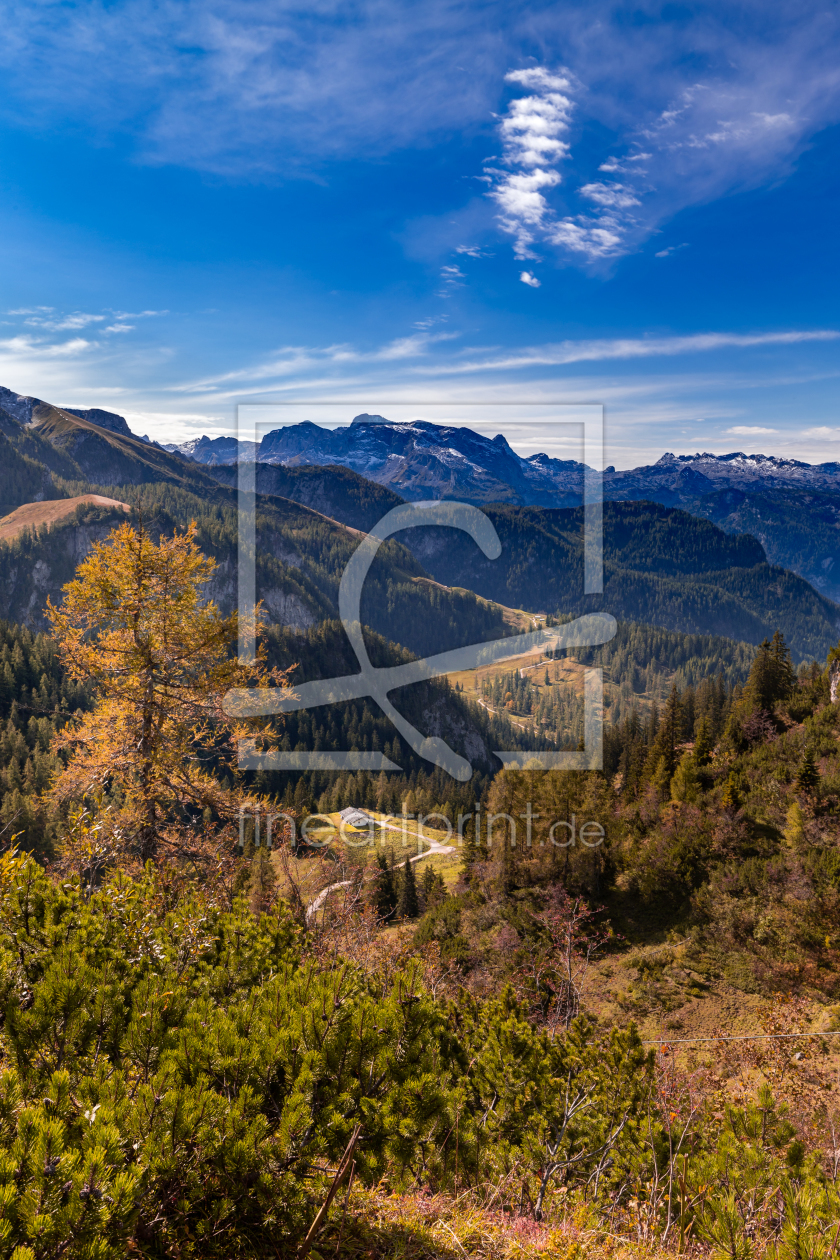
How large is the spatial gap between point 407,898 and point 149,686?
5406 centimetres

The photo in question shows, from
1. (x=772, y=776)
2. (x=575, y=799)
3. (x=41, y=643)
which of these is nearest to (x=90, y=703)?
(x=41, y=643)

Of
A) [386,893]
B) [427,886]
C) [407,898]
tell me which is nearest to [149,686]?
[386,893]

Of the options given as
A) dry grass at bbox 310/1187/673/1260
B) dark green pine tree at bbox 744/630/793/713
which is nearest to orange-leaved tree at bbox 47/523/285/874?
dry grass at bbox 310/1187/673/1260

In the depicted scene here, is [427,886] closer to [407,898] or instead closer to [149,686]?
[407,898]

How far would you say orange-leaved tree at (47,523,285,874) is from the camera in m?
15.1

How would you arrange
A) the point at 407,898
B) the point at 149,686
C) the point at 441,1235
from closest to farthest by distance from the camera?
the point at 441,1235 → the point at 149,686 → the point at 407,898

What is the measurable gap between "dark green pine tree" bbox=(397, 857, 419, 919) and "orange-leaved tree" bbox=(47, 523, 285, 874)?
50426 millimetres

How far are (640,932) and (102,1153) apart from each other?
1752 inches

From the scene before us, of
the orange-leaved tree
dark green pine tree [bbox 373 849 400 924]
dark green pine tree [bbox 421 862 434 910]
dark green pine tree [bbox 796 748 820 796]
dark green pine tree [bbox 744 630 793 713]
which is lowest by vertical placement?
dark green pine tree [bbox 421 862 434 910]

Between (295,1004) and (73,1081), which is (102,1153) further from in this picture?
→ (295,1004)

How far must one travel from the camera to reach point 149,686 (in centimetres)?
1581

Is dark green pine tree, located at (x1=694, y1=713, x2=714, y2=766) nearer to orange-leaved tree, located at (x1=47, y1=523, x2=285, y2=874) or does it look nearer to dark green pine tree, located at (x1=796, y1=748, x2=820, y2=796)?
dark green pine tree, located at (x1=796, y1=748, x2=820, y2=796)

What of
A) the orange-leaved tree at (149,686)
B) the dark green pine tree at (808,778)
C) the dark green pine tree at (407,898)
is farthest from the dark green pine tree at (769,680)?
the orange-leaved tree at (149,686)

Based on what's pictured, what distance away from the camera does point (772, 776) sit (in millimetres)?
47438
